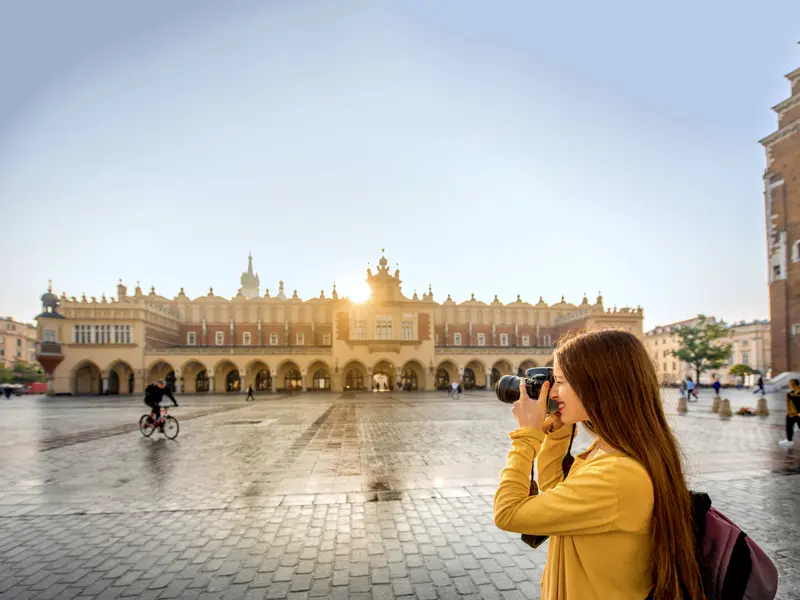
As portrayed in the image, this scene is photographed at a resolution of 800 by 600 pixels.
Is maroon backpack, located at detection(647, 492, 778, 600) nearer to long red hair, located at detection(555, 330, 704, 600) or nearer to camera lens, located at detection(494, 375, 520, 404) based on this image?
long red hair, located at detection(555, 330, 704, 600)

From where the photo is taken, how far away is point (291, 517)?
5.54 m

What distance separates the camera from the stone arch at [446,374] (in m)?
44.9

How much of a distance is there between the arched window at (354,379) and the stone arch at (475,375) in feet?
34.6

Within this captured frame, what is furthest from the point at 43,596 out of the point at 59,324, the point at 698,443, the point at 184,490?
the point at 59,324

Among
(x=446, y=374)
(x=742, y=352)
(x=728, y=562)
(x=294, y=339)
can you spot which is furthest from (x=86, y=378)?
(x=742, y=352)

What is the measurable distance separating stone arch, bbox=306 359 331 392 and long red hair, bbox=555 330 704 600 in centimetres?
4386

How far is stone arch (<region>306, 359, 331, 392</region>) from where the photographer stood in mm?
44875

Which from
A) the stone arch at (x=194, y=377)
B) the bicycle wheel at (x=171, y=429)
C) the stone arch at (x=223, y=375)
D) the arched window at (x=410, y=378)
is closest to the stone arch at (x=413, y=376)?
the arched window at (x=410, y=378)

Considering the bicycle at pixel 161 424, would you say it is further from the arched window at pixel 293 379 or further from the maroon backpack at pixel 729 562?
the arched window at pixel 293 379

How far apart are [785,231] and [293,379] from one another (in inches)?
1637

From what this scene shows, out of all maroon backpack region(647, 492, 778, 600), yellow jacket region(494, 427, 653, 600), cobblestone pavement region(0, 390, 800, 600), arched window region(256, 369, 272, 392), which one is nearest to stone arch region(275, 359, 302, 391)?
arched window region(256, 369, 272, 392)

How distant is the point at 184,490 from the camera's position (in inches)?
267

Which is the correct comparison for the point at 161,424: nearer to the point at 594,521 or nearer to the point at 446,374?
the point at 594,521

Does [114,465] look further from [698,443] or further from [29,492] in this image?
[698,443]
